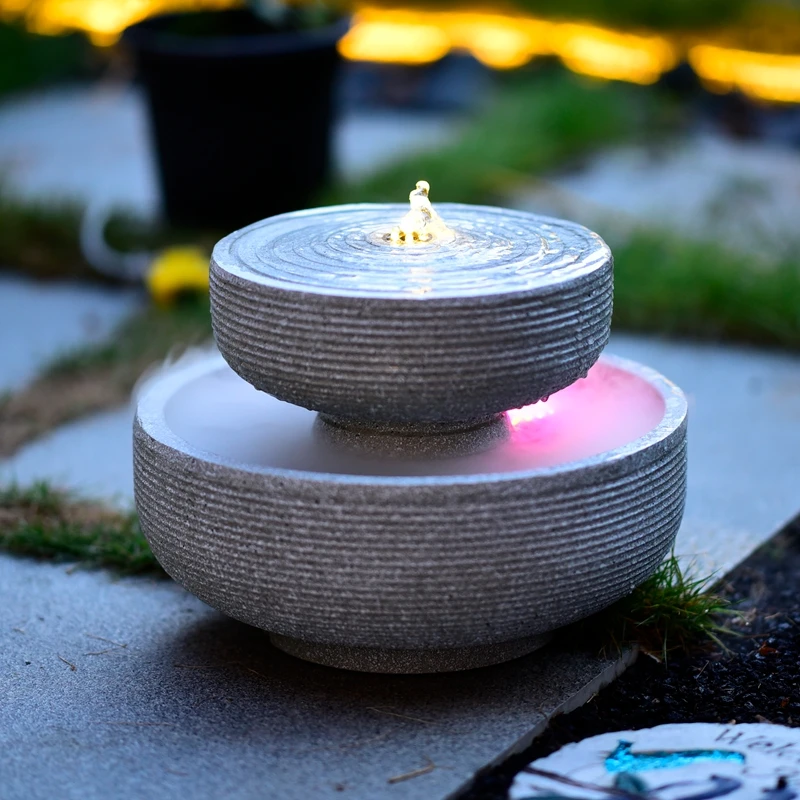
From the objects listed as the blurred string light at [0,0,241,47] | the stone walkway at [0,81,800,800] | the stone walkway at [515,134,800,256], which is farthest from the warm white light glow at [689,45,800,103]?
the stone walkway at [0,81,800,800]

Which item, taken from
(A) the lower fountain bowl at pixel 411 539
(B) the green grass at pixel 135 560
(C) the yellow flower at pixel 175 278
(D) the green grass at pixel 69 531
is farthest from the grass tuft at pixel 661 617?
(C) the yellow flower at pixel 175 278

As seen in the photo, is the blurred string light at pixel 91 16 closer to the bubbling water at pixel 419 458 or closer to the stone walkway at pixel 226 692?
the stone walkway at pixel 226 692

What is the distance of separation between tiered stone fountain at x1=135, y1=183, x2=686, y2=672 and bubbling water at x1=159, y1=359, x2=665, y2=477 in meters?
0.01

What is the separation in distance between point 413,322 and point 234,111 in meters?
3.43

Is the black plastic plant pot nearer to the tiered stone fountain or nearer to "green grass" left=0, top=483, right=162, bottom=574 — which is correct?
"green grass" left=0, top=483, right=162, bottom=574

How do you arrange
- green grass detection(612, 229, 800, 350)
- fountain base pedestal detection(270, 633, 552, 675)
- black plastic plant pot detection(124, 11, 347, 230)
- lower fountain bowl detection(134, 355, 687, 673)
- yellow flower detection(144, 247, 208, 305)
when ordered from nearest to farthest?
1. lower fountain bowl detection(134, 355, 687, 673)
2. fountain base pedestal detection(270, 633, 552, 675)
3. green grass detection(612, 229, 800, 350)
4. yellow flower detection(144, 247, 208, 305)
5. black plastic plant pot detection(124, 11, 347, 230)

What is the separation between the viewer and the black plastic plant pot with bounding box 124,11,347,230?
201 inches

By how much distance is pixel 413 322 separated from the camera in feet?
6.55

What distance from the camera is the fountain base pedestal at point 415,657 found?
2254mm

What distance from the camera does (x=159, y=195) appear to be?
5535 millimetres

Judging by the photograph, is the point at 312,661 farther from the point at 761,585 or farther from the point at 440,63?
the point at 440,63

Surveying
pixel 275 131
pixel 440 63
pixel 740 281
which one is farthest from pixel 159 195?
pixel 440 63

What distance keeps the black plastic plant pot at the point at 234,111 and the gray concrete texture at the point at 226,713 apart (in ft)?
9.92

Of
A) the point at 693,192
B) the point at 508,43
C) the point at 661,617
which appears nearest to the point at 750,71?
the point at 508,43
